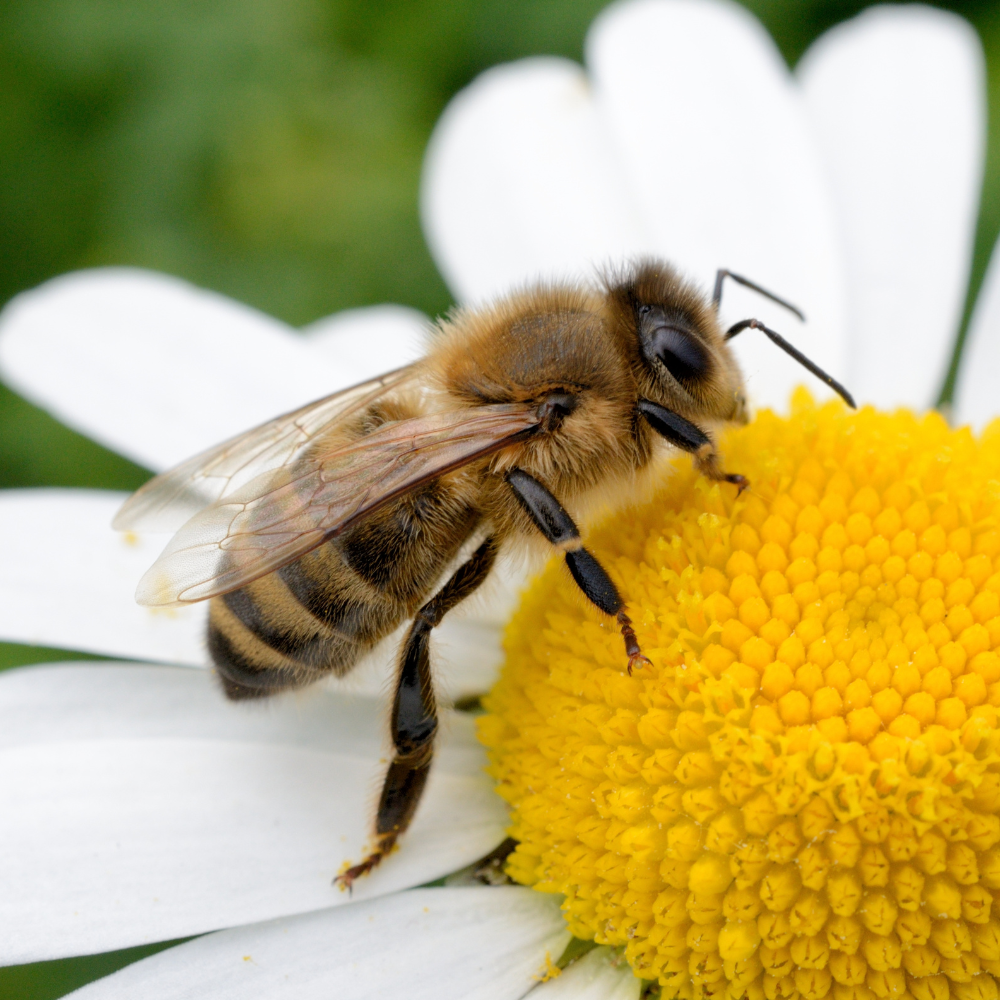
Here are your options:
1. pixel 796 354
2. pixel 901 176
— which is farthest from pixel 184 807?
pixel 901 176

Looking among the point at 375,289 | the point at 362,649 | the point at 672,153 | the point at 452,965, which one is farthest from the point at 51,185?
the point at 452,965

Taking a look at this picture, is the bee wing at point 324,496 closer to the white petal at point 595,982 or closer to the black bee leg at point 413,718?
the black bee leg at point 413,718

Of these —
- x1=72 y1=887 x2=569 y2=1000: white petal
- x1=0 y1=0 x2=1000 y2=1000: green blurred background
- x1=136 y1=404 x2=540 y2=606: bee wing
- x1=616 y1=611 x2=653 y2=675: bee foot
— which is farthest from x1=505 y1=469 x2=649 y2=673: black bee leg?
x1=0 y1=0 x2=1000 y2=1000: green blurred background

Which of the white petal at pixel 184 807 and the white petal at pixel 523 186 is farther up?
the white petal at pixel 523 186

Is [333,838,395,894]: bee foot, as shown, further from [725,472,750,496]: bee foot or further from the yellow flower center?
[725,472,750,496]: bee foot

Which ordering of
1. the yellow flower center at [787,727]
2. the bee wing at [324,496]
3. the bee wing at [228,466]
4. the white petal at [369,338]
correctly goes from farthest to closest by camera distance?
the white petal at [369,338], the bee wing at [228,466], the bee wing at [324,496], the yellow flower center at [787,727]

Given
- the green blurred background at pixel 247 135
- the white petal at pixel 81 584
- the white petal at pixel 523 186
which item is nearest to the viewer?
the white petal at pixel 81 584

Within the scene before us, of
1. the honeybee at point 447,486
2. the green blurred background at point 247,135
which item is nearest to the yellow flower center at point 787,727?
the honeybee at point 447,486
